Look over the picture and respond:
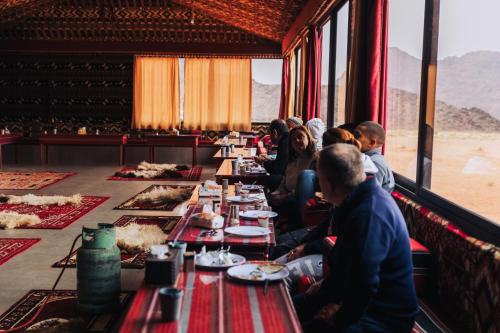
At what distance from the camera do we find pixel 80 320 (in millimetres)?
3627

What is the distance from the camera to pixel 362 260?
214 cm

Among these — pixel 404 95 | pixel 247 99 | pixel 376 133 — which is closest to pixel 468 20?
pixel 376 133

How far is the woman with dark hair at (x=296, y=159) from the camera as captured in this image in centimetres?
551

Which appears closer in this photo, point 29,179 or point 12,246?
point 12,246

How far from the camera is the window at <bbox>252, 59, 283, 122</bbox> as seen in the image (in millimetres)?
15570

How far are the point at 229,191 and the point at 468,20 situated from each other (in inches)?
95.5

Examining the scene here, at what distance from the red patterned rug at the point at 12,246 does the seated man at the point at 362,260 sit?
3.88m

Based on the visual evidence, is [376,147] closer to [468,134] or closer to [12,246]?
[468,134]

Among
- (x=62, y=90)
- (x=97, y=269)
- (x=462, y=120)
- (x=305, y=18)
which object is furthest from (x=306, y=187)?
(x=62, y=90)

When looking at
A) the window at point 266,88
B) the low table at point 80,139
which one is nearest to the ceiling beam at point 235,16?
the window at point 266,88

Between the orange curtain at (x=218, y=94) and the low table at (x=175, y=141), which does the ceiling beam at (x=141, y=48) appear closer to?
the orange curtain at (x=218, y=94)

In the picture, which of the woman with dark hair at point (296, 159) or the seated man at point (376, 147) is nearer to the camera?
the seated man at point (376, 147)

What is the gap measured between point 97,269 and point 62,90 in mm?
12612

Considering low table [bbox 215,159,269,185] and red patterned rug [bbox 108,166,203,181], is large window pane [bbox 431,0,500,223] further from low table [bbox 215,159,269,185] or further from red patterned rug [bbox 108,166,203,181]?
red patterned rug [bbox 108,166,203,181]
